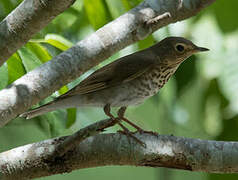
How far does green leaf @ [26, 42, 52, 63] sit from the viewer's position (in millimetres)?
2955

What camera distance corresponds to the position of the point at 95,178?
25.9ft

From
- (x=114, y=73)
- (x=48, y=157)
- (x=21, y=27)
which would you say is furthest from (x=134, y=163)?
(x=114, y=73)

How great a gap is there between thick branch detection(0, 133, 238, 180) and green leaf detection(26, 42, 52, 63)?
1.97 feet

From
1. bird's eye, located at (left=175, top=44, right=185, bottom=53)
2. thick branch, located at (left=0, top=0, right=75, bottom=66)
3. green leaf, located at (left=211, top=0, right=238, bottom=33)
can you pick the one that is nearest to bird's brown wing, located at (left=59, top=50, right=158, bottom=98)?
bird's eye, located at (left=175, top=44, right=185, bottom=53)

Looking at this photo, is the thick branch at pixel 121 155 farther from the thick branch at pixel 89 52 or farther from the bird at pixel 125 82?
the bird at pixel 125 82

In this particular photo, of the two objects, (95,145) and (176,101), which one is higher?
(176,101)

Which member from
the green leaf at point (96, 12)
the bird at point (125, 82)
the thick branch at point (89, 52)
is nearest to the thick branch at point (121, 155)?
the thick branch at point (89, 52)

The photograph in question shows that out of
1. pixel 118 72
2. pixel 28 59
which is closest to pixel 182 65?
pixel 118 72

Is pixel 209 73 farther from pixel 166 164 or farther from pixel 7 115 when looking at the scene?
pixel 7 115

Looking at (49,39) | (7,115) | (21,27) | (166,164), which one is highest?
(49,39)

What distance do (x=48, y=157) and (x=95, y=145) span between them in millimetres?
256

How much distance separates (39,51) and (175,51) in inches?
52.8

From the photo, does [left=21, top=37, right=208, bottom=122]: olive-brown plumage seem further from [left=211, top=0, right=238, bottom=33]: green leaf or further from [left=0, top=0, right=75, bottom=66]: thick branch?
[left=0, top=0, right=75, bottom=66]: thick branch

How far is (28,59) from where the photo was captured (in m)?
2.87
